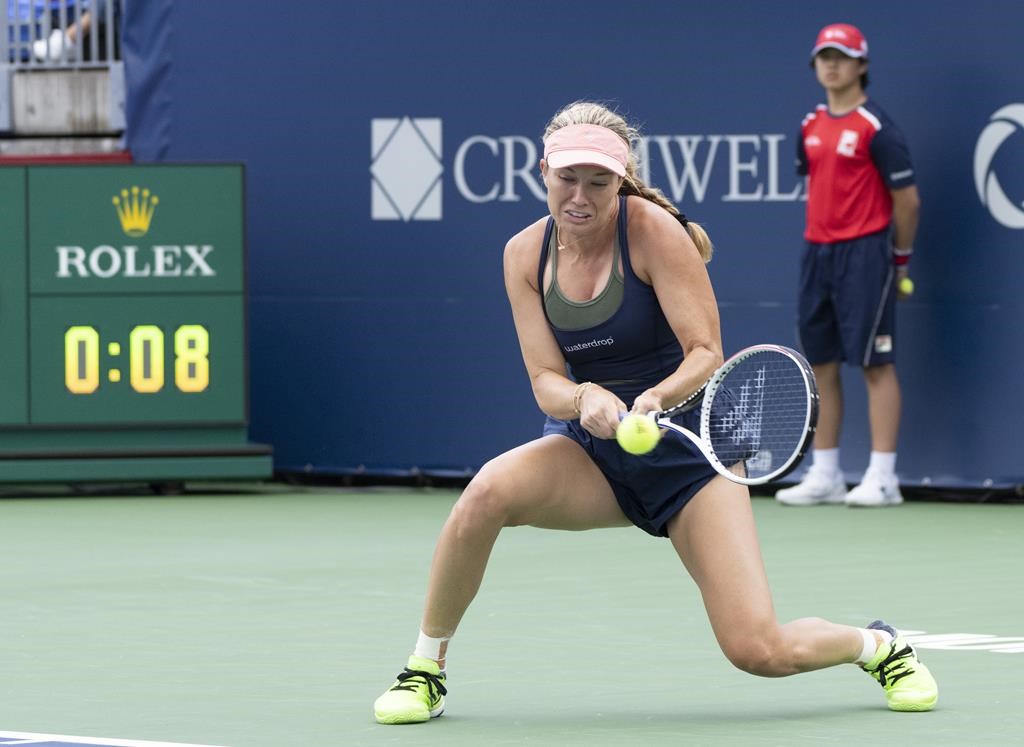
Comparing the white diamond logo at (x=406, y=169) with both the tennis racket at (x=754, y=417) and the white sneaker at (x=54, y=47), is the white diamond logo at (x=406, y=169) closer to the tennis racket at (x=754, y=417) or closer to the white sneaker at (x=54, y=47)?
the white sneaker at (x=54, y=47)

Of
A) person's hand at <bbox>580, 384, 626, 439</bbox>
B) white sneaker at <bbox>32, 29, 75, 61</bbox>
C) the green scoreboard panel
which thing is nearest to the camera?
person's hand at <bbox>580, 384, 626, 439</bbox>

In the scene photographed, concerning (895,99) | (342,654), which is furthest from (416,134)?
(342,654)

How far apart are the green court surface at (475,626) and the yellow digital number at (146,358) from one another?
0.68 m

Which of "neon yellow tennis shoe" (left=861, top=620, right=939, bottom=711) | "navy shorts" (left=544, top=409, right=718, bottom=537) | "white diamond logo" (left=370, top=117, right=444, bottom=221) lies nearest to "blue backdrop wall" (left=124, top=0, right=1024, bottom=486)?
"white diamond logo" (left=370, top=117, right=444, bottom=221)

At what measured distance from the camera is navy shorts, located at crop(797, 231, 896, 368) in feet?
31.6

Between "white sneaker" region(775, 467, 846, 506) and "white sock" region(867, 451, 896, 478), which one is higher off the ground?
"white sock" region(867, 451, 896, 478)

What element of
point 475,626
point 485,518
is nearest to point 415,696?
point 485,518

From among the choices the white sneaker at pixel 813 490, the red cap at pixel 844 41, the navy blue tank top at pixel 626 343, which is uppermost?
the red cap at pixel 844 41

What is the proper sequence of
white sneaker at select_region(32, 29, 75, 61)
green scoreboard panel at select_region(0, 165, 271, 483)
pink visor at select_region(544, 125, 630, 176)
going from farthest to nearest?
white sneaker at select_region(32, 29, 75, 61) < green scoreboard panel at select_region(0, 165, 271, 483) < pink visor at select_region(544, 125, 630, 176)

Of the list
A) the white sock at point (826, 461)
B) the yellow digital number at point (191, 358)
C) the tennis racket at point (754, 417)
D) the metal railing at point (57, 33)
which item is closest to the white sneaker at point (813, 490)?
the white sock at point (826, 461)

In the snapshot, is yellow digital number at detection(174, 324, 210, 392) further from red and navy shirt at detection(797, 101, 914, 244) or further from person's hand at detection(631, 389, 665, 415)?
person's hand at detection(631, 389, 665, 415)

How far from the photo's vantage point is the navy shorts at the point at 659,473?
15.6 ft

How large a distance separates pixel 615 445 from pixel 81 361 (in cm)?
605

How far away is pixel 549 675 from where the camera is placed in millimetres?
5375
